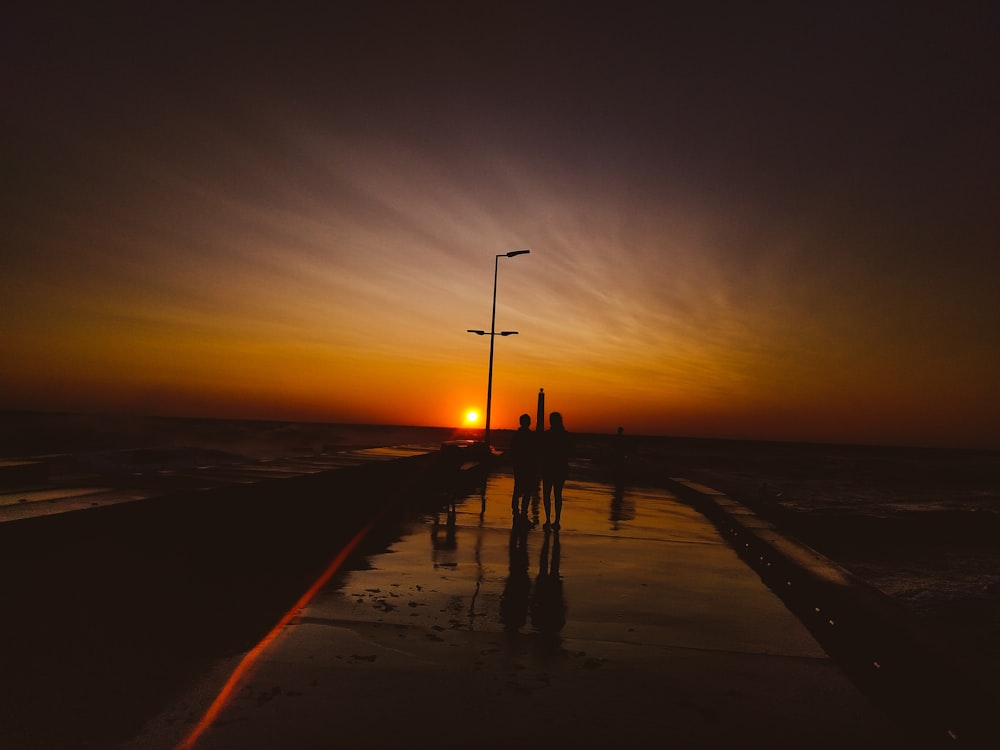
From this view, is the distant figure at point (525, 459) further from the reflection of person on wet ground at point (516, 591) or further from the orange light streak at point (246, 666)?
the orange light streak at point (246, 666)

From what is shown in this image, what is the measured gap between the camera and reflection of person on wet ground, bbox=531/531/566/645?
7173 mm

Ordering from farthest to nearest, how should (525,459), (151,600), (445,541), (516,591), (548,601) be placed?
(525,459) → (445,541) → (516,591) → (548,601) → (151,600)

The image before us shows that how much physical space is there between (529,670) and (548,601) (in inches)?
102

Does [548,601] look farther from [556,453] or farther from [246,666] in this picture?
[556,453]

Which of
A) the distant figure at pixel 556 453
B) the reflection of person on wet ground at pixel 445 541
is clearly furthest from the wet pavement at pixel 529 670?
the distant figure at pixel 556 453

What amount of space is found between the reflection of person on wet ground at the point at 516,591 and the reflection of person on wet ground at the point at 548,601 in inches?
4.3

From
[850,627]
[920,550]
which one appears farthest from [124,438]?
[850,627]

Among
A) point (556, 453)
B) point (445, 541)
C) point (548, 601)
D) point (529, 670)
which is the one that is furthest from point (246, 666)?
point (556, 453)

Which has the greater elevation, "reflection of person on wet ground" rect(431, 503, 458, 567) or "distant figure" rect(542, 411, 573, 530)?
"distant figure" rect(542, 411, 573, 530)

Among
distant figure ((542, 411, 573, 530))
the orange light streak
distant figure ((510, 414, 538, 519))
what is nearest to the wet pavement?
the orange light streak

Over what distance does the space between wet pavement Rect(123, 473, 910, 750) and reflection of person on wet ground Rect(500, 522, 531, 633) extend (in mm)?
31

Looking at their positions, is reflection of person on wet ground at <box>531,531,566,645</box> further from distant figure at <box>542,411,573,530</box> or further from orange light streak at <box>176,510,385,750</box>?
distant figure at <box>542,411,573,530</box>

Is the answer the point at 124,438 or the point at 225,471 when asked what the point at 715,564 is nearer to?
the point at 225,471

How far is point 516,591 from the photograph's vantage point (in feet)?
29.1
